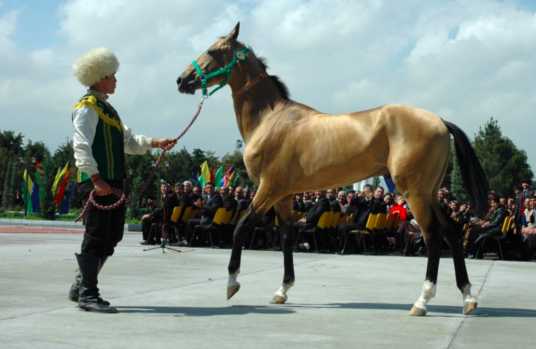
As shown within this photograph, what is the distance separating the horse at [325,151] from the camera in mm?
5543

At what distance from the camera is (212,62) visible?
636cm

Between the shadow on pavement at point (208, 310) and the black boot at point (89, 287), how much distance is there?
0.22m

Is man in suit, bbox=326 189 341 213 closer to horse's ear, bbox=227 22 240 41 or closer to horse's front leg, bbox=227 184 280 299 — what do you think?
horse's ear, bbox=227 22 240 41

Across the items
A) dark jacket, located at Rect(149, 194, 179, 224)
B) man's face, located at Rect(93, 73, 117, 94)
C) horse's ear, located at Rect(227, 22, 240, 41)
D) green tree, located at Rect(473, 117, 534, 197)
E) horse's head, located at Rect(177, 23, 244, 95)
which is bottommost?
dark jacket, located at Rect(149, 194, 179, 224)

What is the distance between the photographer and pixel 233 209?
52.6ft

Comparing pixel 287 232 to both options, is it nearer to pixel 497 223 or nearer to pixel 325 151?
pixel 325 151

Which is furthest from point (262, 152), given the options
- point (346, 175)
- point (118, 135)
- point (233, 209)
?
point (233, 209)

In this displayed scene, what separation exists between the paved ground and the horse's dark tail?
104 cm

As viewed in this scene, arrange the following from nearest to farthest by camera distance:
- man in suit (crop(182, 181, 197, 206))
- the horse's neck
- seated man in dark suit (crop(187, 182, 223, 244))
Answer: the horse's neck → seated man in dark suit (crop(187, 182, 223, 244)) → man in suit (crop(182, 181, 197, 206))

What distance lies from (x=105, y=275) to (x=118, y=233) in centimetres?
254

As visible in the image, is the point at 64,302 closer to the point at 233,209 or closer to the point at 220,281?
the point at 220,281

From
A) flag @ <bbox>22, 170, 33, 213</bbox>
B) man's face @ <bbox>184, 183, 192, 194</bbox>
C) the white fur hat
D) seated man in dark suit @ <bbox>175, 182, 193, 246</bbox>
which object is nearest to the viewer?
the white fur hat

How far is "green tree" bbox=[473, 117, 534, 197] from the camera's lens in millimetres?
50406

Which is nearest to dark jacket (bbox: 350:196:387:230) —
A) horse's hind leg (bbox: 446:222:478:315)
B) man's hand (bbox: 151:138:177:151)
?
horse's hind leg (bbox: 446:222:478:315)
